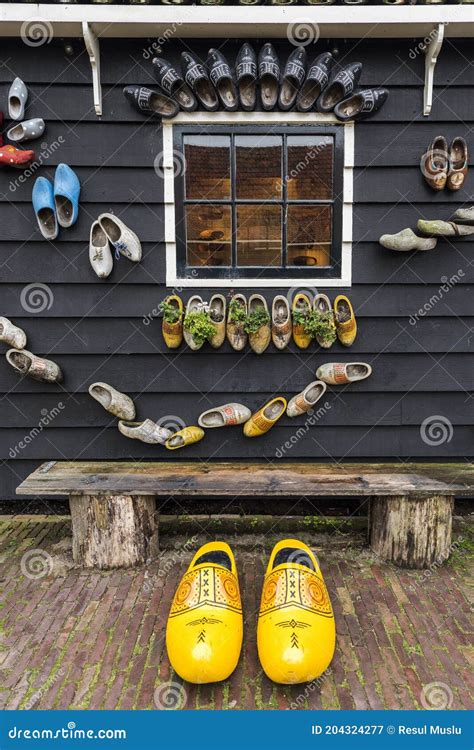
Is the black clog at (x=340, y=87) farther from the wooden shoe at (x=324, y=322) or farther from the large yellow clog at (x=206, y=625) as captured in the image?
the large yellow clog at (x=206, y=625)

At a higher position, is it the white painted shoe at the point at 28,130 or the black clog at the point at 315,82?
the black clog at the point at 315,82

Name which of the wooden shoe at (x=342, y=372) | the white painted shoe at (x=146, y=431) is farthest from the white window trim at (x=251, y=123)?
the white painted shoe at (x=146, y=431)

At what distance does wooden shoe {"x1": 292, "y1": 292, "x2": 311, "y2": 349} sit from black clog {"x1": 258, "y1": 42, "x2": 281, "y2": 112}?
1.14 metres

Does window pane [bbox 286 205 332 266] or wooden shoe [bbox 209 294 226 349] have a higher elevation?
window pane [bbox 286 205 332 266]

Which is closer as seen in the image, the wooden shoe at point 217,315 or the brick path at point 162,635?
the brick path at point 162,635

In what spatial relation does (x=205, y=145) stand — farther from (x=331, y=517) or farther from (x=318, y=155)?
(x=331, y=517)

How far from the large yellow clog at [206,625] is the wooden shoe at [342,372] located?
1351mm

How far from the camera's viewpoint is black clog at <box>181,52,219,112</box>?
2699 millimetres

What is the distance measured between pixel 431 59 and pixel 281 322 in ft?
5.65

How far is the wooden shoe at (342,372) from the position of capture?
3.04 meters

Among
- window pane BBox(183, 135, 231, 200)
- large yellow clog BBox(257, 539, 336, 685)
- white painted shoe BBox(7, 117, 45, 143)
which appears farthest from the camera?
window pane BBox(183, 135, 231, 200)

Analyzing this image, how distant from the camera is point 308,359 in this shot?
3.11 metres

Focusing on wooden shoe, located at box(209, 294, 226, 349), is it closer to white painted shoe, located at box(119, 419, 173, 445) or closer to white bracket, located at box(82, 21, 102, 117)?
white painted shoe, located at box(119, 419, 173, 445)

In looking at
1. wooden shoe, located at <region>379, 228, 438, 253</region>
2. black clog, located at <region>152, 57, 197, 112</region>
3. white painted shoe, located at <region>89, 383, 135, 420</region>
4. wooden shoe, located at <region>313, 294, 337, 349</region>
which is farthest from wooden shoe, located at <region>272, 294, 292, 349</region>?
black clog, located at <region>152, 57, 197, 112</region>
